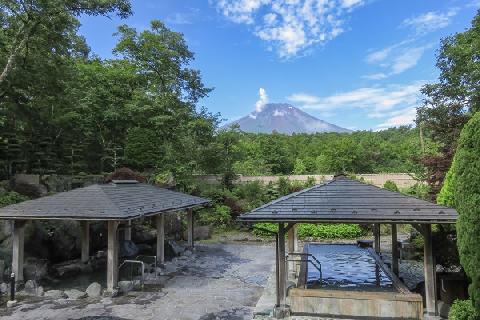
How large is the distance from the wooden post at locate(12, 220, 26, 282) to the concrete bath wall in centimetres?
883

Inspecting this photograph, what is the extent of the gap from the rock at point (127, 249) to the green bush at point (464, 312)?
12605 mm

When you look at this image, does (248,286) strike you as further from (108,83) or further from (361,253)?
(108,83)

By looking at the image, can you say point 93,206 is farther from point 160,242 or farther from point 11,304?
point 160,242

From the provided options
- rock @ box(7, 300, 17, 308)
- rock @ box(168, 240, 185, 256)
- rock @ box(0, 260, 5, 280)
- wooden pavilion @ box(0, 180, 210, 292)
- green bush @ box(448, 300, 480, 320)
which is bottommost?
rock @ box(7, 300, 17, 308)

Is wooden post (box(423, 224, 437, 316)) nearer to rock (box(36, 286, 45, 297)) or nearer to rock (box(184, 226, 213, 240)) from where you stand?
rock (box(36, 286, 45, 297))

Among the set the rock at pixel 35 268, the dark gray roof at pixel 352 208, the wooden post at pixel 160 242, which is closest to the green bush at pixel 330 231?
the wooden post at pixel 160 242

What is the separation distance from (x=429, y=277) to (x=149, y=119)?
74.0 feet

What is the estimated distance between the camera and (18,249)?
11.6m

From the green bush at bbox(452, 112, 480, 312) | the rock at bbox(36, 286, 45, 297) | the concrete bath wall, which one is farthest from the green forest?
the rock at bbox(36, 286, 45, 297)

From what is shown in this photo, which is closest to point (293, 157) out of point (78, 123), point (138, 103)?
point (138, 103)

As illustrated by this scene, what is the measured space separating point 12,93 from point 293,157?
3232 centimetres

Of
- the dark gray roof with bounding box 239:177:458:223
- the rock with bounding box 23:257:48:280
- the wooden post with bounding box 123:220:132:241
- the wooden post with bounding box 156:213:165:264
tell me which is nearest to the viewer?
the dark gray roof with bounding box 239:177:458:223

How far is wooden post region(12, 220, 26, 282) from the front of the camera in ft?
37.7

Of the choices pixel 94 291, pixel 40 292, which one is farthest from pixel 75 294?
pixel 40 292
